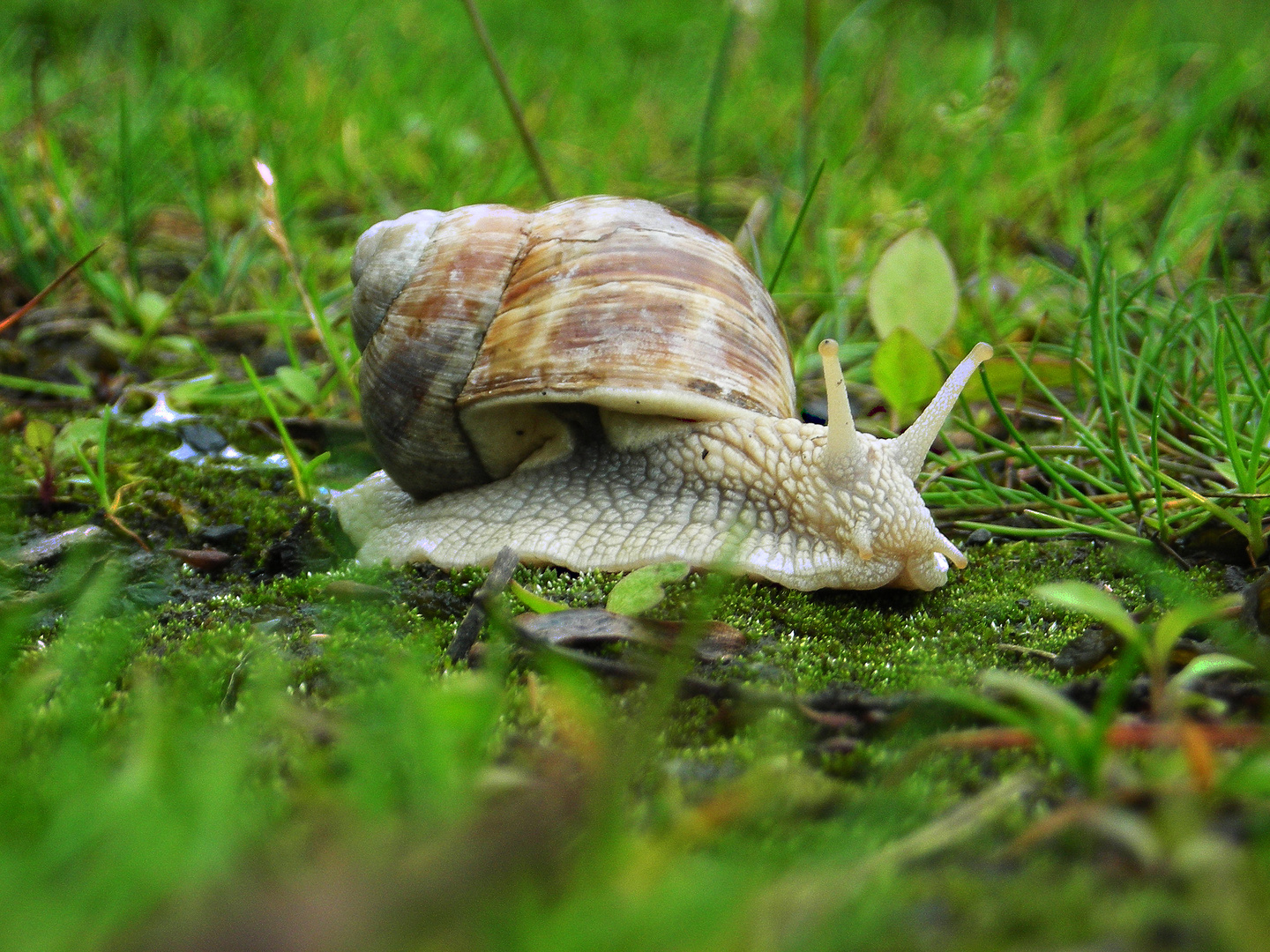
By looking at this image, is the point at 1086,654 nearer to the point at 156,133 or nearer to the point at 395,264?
the point at 395,264

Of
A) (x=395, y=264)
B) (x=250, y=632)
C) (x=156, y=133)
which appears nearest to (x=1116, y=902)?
(x=250, y=632)

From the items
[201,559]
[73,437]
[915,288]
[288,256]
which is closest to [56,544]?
[201,559]

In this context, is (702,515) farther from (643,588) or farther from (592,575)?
(643,588)

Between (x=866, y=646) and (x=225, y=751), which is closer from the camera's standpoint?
(x=225, y=751)

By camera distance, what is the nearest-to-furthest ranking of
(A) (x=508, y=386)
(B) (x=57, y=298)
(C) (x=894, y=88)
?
(A) (x=508, y=386) < (B) (x=57, y=298) < (C) (x=894, y=88)

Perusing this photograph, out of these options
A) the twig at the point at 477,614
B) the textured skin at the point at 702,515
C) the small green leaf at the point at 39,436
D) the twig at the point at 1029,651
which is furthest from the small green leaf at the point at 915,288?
the small green leaf at the point at 39,436

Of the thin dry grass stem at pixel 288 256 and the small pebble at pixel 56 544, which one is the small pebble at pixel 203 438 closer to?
the thin dry grass stem at pixel 288 256

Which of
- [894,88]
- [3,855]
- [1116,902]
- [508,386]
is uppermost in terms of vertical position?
[3,855]
